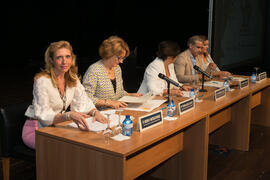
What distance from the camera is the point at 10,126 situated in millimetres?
2441

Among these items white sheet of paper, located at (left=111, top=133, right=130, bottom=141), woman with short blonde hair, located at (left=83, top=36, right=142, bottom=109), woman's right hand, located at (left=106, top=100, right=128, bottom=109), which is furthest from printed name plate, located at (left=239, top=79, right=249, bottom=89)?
white sheet of paper, located at (left=111, top=133, right=130, bottom=141)

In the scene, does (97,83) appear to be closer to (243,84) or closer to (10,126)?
(10,126)

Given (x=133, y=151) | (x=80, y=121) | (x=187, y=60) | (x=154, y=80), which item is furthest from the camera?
Result: (x=187, y=60)

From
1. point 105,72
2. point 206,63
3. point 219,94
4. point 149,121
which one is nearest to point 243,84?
point 219,94

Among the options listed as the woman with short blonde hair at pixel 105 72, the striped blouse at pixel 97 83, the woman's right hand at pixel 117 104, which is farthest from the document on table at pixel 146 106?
the striped blouse at pixel 97 83

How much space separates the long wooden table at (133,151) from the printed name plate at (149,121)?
0.04m

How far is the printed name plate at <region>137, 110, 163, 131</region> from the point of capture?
2189 mm

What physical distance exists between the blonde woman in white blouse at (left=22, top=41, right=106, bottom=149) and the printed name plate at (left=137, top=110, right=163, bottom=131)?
0.30 metres

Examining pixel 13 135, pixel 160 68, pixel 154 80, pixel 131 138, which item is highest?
pixel 160 68

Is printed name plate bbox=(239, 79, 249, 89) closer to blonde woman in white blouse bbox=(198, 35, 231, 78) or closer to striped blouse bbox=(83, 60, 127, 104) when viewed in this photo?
blonde woman in white blouse bbox=(198, 35, 231, 78)

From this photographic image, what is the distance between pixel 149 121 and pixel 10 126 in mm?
983

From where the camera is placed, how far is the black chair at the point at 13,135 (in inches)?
95.3

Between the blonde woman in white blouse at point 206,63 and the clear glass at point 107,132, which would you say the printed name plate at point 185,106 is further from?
the blonde woman in white blouse at point 206,63

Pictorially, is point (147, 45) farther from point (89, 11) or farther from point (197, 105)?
point (197, 105)
